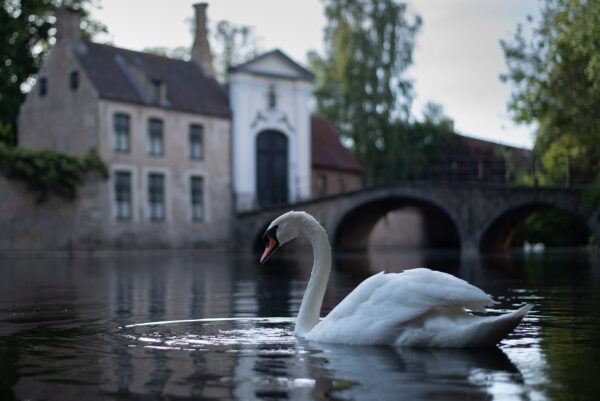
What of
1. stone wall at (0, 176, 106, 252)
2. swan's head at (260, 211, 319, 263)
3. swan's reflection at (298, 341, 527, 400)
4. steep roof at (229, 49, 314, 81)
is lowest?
swan's reflection at (298, 341, 527, 400)

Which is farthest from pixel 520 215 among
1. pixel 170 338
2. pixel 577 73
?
pixel 170 338

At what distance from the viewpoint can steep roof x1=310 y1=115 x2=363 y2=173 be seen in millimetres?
43375

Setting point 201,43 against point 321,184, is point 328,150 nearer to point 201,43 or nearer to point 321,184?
point 321,184

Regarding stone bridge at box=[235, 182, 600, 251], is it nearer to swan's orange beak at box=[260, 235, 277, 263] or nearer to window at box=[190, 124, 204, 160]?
window at box=[190, 124, 204, 160]

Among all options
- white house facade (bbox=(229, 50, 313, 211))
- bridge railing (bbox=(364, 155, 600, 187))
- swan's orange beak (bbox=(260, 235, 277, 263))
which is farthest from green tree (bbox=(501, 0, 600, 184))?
swan's orange beak (bbox=(260, 235, 277, 263))

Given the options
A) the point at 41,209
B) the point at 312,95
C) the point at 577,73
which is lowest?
the point at 41,209

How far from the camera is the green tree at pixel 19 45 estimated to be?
3562cm

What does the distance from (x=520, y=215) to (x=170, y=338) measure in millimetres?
26682

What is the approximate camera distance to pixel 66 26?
3472 centimetres

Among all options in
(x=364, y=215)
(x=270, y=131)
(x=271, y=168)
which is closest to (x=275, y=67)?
(x=270, y=131)

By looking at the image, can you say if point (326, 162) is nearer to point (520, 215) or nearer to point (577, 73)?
point (520, 215)

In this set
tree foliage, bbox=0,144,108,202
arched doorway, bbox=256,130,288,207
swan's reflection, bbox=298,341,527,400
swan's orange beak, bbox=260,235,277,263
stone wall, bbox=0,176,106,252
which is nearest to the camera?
swan's reflection, bbox=298,341,527,400

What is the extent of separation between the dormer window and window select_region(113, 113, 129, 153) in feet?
5.35

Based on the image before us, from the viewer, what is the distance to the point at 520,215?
31.8 metres
